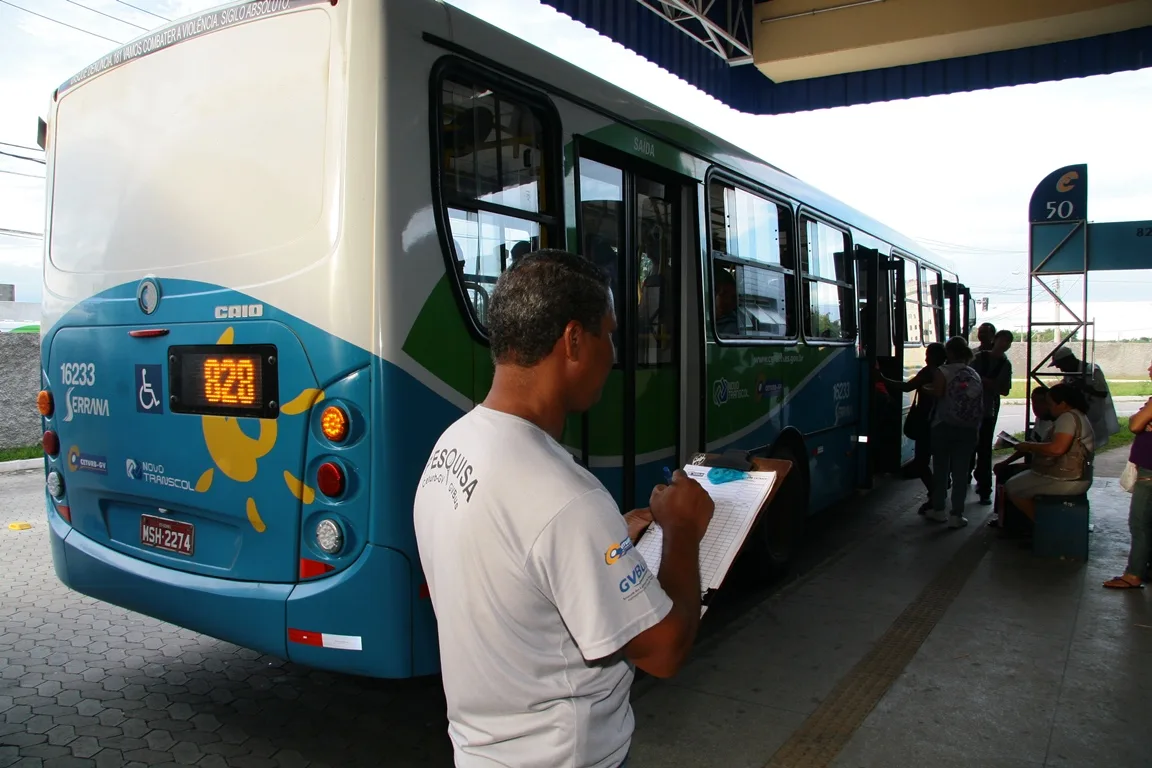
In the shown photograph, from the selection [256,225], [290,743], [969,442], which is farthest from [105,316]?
[969,442]

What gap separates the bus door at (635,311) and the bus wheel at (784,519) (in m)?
1.54

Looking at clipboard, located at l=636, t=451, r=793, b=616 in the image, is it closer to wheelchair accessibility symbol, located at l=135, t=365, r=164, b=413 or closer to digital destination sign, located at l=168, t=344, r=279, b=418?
digital destination sign, located at l=168, t=344, r=279, b=418

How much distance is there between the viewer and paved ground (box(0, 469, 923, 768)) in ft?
11.7

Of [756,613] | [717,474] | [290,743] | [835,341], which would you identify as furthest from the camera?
[835,341]

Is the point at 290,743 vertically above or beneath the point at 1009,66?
beneath

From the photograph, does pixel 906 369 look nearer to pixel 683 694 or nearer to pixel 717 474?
pixel 683 694

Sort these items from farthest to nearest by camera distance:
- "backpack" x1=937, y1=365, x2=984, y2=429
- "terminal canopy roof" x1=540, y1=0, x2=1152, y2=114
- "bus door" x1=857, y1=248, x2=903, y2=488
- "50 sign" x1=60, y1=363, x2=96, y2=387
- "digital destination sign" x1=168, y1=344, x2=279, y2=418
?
"terminal canopy roof" x1=540, y1=0, x2=1152, y2=114 < "bus door" x1=857, y1=248, x2=903, y2=488 < "backpack" x1=937, y1=365, x2=984, y2=429 < "50 sign" x1=60, y1=363, x2=96, y2=387 < "digital destination sign" x1=168, y1=344, x2=279, y2=418

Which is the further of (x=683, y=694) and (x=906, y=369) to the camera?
(x=906, y=369)

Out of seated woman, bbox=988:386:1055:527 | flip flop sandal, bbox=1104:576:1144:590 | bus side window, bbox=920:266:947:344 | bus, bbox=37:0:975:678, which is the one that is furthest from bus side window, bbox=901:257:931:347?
bus, bbox=37:0:975:678

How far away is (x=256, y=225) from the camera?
11.1 ft

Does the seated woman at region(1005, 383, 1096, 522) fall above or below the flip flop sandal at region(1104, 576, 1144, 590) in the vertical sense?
above

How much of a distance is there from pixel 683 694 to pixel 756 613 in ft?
4.85

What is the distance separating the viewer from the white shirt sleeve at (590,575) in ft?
4.58

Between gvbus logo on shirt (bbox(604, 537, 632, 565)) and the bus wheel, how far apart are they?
4.87m
